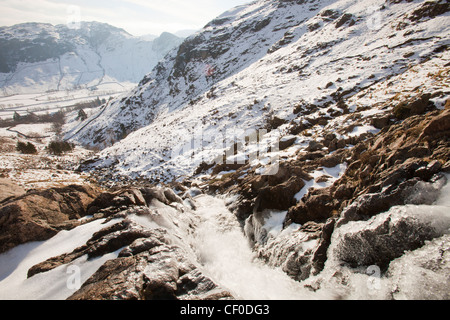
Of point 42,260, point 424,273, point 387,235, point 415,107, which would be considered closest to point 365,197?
point 387,235

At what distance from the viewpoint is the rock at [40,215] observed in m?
8.12

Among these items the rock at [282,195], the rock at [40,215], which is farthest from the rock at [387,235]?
the rock at [40,215]

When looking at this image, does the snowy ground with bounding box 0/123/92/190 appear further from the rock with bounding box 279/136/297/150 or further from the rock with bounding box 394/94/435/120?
the rock with bounding box 394/94/435/120

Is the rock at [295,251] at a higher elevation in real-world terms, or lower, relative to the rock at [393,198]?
lower

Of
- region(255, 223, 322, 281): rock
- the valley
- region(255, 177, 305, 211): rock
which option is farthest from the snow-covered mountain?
region(255, 223, 322, 281): rock

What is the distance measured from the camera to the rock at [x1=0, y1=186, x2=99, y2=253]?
320 inches

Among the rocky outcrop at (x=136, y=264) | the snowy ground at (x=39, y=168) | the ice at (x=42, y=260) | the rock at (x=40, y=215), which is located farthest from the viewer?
the snowy ground at (x=39, y=168)

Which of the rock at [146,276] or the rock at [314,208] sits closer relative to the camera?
the rock at [146,276]

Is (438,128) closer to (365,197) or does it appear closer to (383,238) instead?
(365,197)

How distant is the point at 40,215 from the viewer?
9.20m

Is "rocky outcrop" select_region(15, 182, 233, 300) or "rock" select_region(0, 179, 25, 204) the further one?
"rock" select_region(0, 179, 25, 204)

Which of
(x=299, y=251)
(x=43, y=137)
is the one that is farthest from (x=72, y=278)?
(x=43, y=137)

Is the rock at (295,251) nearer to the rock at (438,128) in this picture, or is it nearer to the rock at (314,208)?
the rock at (314,208)

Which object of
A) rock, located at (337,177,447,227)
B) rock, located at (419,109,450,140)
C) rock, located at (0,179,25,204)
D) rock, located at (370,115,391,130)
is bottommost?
rock, located at (0,179,25,204)
